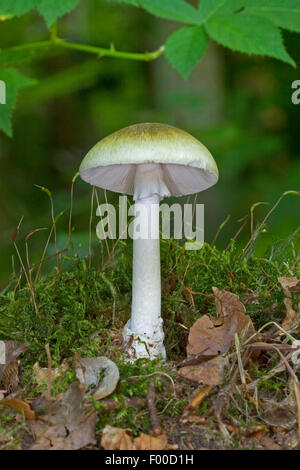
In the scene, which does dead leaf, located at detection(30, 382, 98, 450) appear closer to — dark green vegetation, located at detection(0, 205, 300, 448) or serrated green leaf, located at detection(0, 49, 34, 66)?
dark green vegetation, located at detection(0, 205, 300, 448)

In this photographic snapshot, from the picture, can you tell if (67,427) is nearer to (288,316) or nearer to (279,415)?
(279,415)

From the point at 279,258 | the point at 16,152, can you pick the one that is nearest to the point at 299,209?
the point at 279,258

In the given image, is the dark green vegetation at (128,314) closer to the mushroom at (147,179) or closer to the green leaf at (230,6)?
the mushroom at (147,179)

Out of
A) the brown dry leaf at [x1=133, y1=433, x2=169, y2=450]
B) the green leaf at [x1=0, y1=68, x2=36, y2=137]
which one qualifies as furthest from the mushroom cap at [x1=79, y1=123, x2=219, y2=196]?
the brown dry leaf at [x1=133, y1=433, x2=169, y2=450]

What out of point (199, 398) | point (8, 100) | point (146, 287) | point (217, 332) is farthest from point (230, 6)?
point (199, 398)

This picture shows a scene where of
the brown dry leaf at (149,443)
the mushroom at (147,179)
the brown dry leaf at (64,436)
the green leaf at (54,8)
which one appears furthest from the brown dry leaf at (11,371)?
the green leaf at (54,8)
